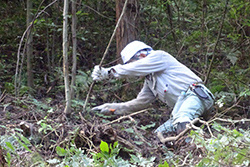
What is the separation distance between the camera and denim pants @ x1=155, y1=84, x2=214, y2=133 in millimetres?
5258

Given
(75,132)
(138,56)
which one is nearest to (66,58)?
(75,132)

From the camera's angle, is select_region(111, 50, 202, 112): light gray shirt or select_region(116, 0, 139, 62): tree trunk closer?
select_region(111, 50, 202, 112): light gray shirt

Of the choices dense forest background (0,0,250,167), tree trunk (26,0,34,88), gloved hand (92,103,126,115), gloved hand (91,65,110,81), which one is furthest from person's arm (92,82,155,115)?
tree trunk (26,0,34,88)

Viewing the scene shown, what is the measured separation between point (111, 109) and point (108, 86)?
51.4 inches

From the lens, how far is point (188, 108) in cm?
533

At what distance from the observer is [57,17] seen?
827cm

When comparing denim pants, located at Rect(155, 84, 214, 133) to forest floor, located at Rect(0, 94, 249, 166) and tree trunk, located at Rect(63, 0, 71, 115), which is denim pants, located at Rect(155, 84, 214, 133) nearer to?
forest floor, located at Rect(0, 94, 249, 166)

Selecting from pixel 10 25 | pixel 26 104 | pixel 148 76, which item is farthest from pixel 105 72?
Answer: pixel 10 25

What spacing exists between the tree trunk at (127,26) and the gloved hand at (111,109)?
1.38 meters

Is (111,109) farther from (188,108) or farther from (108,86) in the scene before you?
(188,108)

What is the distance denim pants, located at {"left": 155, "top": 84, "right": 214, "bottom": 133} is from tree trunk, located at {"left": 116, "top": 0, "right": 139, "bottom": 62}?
2.02m

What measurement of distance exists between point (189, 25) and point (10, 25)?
174 inches

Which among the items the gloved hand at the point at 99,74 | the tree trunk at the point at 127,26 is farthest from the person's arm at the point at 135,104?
the tree trunk at the point at 127,26

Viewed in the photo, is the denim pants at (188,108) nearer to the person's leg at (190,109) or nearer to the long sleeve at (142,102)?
the person's leg at (190,109)
